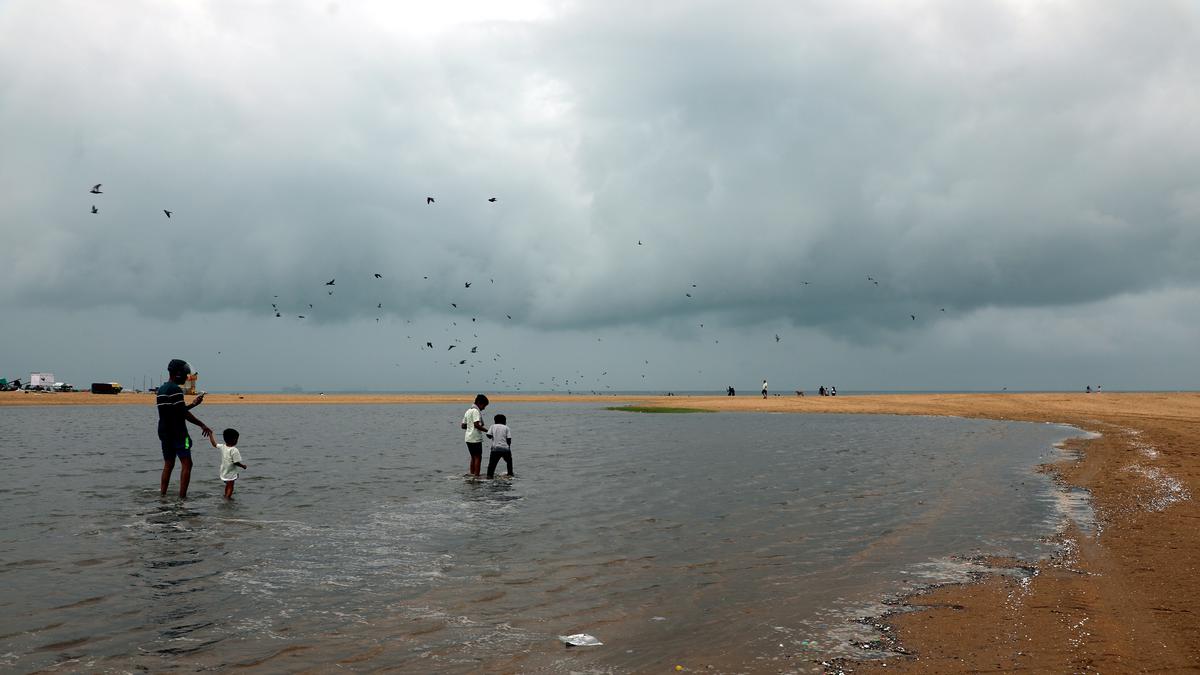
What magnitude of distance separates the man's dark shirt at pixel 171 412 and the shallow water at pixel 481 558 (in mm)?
1820

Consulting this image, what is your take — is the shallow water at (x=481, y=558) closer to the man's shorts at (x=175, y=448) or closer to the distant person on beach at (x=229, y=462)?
the distant person on beach at (x=229, y=462)

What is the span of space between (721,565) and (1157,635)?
6068mm

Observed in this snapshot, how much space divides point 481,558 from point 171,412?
11.1 meters

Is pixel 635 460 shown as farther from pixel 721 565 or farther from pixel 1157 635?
pixel 1157 635

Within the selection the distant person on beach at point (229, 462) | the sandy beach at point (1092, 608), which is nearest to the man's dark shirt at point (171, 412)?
the distant person on beach at point (229, 462)

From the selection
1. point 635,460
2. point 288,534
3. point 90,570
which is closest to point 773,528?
point 288,534

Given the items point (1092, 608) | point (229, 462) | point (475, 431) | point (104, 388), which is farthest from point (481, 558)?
point (104, 388)

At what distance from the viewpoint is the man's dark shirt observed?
18812mm

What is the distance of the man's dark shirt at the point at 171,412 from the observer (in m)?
18.8

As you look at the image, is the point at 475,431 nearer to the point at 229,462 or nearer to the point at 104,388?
the point at 229,462

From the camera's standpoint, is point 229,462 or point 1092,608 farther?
point 229,462

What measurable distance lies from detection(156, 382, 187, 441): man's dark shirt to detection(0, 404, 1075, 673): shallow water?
1.82 metres

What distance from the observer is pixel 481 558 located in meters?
12.9

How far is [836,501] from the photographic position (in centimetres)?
1961
